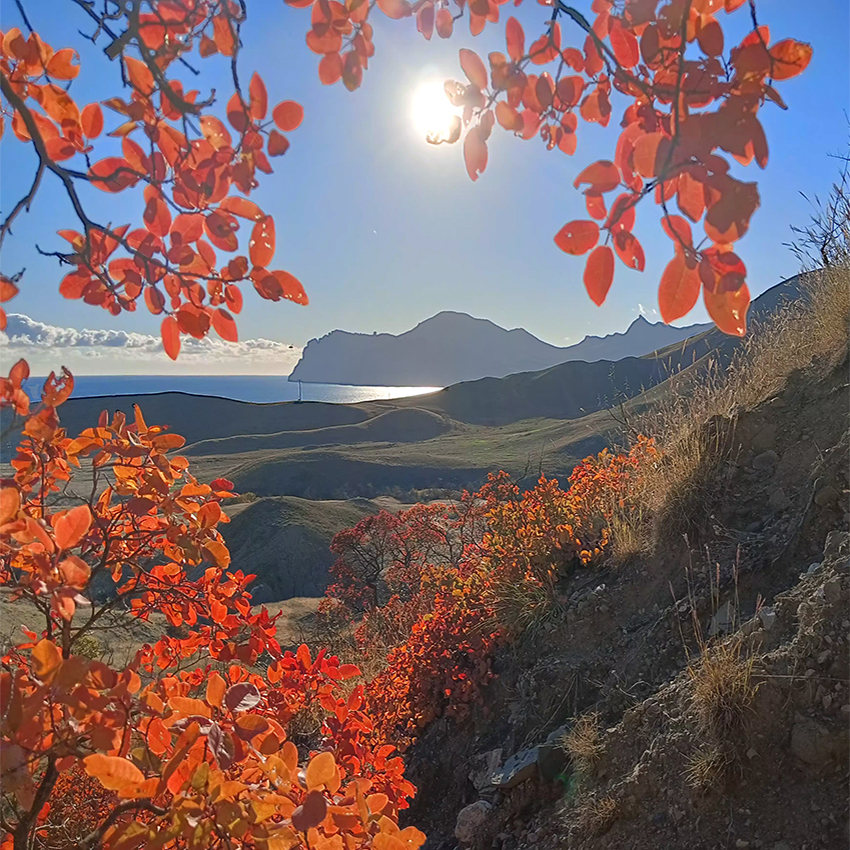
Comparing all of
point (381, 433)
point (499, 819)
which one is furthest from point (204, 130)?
point (381, 433)

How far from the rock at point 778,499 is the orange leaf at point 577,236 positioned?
10.6 ft

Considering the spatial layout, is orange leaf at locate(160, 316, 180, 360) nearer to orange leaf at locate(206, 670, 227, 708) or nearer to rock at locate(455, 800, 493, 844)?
orange leaf at locate(206, 670, 227, 708)

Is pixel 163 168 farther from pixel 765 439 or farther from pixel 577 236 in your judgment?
pixel 765 439

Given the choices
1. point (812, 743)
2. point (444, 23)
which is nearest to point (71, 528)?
point (444, 23)

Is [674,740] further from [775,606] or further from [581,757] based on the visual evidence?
[775,606]

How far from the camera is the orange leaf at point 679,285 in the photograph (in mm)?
849

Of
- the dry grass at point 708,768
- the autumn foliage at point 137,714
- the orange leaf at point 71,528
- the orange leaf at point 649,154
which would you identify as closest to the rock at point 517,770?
the dry grass at point 708,768

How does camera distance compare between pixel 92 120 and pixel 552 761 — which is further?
pixel 552 761

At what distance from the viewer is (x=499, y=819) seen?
9.89 feet

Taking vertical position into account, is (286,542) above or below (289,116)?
below

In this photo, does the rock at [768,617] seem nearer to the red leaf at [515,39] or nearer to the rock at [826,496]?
the rock at [826,496]

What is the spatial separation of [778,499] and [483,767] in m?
2.34

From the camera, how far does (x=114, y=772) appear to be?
0.98 meters

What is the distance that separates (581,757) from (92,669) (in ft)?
7.80
